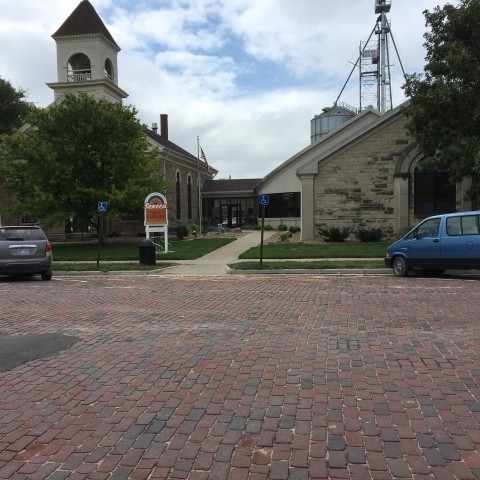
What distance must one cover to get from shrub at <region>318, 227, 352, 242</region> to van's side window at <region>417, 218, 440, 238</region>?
11229 millimetres

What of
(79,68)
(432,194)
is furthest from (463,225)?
(79,68)

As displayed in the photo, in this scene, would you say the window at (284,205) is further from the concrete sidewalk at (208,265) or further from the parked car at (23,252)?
the parked car at (23,252)

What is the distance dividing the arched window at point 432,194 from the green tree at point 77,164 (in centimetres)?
1405

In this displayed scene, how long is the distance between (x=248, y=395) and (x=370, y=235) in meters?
22.5

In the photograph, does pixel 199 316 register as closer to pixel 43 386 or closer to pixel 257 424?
pixel 43 386

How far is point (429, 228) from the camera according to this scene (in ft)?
47.3

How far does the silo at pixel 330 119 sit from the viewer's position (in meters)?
54.3

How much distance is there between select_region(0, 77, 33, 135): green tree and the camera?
4609 cm

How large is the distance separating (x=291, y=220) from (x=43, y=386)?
120ft

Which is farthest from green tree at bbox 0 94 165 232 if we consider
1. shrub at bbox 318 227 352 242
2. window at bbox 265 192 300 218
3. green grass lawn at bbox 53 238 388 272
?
window at bbox 265 192 300 218

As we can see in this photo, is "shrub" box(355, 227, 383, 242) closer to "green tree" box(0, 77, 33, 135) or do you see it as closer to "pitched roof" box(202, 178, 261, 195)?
"pitched roof" box(202, 178, 261, 195)

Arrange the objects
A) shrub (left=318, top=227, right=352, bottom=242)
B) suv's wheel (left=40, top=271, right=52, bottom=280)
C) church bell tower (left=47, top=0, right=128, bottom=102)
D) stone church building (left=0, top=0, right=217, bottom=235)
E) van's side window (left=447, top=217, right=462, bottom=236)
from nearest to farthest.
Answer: van's side window (left=447, top=217, right=462, bottom=236)
suv's wheel (left=40, top=271, right=52, bottom=280)
shrub (left=318, top=227, right=352, bottom=242)
stone church building (left=0, top=0, right=217, bottom=235)
church bell tower (left=47, top=0, right=128, bottom=102)

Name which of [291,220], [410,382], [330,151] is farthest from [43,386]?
[291,220]

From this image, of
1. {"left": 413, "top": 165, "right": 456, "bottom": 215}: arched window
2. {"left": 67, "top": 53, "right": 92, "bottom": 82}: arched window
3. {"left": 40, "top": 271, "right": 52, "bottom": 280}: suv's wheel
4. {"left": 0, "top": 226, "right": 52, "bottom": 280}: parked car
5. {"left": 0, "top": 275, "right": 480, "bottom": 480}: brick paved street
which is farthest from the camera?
{"left": 67, "top": 53, "right": 92, "bottom": 82}: arched window
